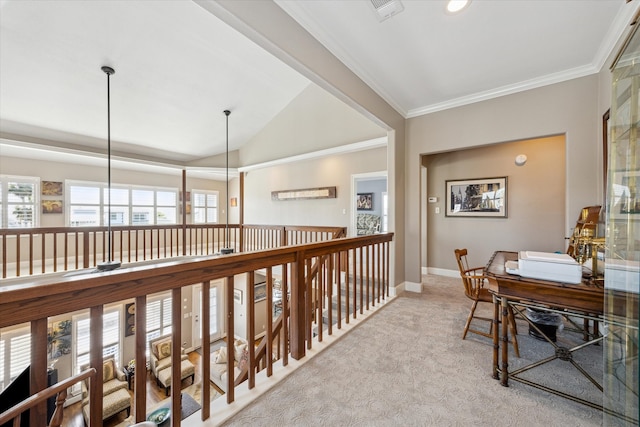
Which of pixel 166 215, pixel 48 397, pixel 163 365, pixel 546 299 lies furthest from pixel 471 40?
pixel 166 215

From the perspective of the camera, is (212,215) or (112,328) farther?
(212,215)

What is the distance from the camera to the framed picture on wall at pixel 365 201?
729 cm

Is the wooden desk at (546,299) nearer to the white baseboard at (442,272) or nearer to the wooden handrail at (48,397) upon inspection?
the wooden handrail at (48,397)

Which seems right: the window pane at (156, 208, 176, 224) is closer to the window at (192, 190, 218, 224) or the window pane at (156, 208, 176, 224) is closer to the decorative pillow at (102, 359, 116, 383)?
the window at (192, 190, 218, 224)

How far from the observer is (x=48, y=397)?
782 millimetres

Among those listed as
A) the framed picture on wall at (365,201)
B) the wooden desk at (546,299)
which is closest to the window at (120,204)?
the framed picture on wall at (365,201)

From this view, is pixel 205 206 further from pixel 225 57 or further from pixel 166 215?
pixel 225 57

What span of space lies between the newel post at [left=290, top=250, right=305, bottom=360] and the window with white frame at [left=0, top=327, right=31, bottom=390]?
503 centimetres

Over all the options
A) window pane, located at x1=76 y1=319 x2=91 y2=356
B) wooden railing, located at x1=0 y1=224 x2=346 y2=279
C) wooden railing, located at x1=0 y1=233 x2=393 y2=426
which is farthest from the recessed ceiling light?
window pane, located at x1=76 y1=319 x2=91 y2=356

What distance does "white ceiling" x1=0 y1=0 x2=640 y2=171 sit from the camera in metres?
2.03

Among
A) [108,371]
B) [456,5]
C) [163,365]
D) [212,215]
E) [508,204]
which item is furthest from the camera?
[212,215]

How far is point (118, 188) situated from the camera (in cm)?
677

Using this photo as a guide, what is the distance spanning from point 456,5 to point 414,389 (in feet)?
9.24

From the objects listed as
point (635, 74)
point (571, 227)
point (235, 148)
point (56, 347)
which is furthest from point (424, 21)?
point (56, 347)
